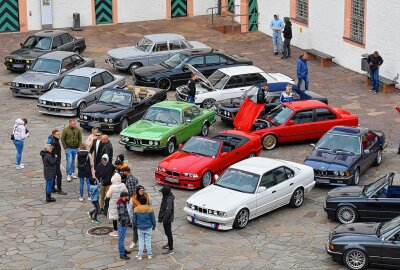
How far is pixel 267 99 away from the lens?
103 feet

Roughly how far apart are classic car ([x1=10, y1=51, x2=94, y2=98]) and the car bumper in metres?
13.1

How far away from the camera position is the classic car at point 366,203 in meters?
22.6

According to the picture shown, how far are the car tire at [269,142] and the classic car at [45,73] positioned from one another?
9338 mm

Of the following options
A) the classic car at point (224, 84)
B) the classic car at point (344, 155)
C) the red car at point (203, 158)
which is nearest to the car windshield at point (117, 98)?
the classic car at point (224, 84)

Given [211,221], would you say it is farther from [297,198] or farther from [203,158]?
[203,158]

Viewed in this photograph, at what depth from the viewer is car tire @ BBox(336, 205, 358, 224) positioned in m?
23.0

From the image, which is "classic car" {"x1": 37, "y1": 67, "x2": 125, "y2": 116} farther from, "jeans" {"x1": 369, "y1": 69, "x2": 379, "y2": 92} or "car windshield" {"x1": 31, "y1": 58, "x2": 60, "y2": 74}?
"jeans" {"x1": 369, "y1": 69, "x2": 379, "y2": 92}

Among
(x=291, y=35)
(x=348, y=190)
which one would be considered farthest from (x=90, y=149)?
(x=291, y=35)

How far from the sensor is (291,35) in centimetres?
4056

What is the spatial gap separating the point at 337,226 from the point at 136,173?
674 centimetres

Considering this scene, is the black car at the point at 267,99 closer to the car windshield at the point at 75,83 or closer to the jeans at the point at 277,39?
the car windshield at the point at 75,83

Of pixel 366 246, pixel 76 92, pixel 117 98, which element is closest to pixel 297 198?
pixel 366 246

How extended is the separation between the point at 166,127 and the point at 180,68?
721 cm

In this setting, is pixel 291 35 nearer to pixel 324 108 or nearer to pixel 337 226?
pixel 324 108
